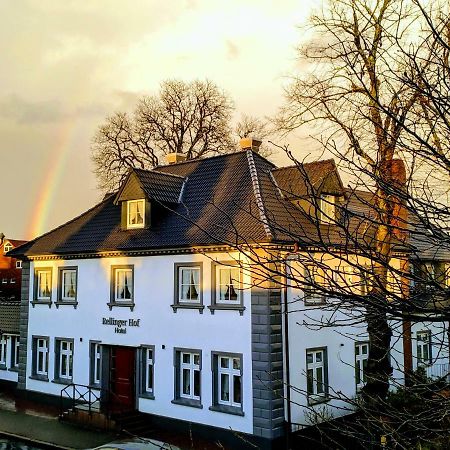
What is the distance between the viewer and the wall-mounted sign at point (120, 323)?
67.2 ft

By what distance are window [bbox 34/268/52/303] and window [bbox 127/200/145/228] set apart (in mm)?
5033

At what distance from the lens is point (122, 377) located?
2091 centimetres

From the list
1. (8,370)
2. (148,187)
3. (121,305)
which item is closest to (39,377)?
(8,370)

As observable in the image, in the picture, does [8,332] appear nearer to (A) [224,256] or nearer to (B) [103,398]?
(B) [103,398]

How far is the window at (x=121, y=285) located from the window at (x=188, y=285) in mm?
2328

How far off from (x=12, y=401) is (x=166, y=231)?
11.0 meters

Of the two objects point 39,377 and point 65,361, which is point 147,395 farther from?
point 39,377

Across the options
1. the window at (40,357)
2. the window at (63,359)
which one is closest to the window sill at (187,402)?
the window at (63,359)

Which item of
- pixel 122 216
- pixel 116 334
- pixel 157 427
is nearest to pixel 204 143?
pixel 122 216

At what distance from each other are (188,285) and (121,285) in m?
3.40

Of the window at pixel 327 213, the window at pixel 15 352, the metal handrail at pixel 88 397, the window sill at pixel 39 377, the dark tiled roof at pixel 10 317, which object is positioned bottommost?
the metal handrail at pixel 88 397

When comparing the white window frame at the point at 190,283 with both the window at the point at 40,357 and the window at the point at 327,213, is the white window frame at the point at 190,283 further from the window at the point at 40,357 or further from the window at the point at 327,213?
the window at the point at 40,357

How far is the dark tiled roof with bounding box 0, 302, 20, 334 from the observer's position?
26156 mm

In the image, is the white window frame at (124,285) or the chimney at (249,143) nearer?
the white window frame at (124,285)
